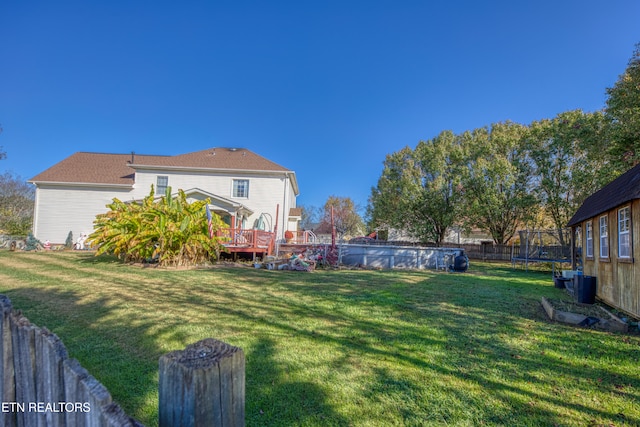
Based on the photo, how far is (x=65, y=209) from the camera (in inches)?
837

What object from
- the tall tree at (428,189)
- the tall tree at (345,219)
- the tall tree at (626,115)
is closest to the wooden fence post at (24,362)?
the tall tree at (626,115)

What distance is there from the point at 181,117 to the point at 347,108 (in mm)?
13256

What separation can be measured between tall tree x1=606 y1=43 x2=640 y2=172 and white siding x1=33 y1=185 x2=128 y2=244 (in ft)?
92.8

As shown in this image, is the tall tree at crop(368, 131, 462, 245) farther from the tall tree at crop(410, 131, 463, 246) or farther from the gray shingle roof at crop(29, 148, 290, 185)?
the gray shingle roof at crop(29, 148, 290, 185)

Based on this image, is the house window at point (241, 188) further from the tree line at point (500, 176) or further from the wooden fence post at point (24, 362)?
the wooden fence post at point (24, 362)

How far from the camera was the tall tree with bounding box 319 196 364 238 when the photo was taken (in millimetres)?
48969

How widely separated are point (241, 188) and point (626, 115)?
21.0 m

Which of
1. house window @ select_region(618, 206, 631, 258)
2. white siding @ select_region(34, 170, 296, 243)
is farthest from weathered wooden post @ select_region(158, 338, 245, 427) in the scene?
white siding @ select_region(34, 170, 296, 243)

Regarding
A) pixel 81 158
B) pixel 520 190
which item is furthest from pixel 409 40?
pixel 81 158

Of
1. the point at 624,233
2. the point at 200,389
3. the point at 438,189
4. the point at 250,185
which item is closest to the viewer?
the point at 200,389

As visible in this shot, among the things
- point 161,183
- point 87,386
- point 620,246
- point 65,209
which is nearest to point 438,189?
point 620,246

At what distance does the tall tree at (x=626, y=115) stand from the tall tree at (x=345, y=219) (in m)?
35.0

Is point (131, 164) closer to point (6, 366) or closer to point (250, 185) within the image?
point (250, 185)

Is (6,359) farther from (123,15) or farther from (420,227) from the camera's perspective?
(420,227)
